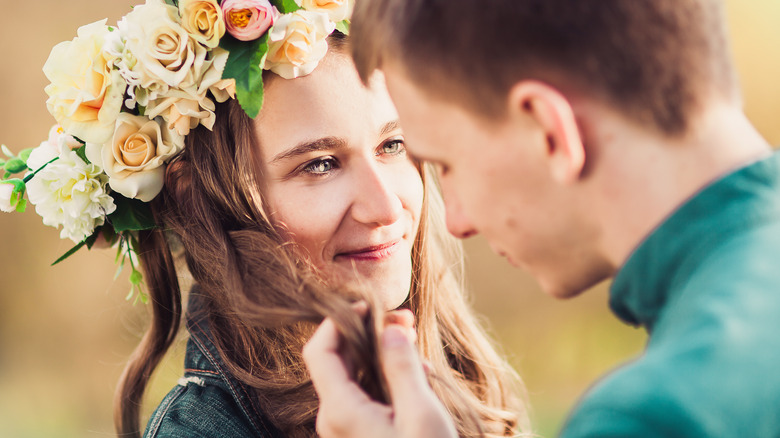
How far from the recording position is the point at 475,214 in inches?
57.1

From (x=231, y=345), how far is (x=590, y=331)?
17.8ft

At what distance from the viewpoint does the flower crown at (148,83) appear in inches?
89.7

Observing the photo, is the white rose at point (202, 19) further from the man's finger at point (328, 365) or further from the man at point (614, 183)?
the man's finger at point (328, 365)

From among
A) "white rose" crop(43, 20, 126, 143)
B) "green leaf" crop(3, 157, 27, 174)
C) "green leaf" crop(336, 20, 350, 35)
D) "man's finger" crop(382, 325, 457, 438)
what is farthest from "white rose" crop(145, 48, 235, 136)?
"man's finger" crop(382, 325, 457, 438)

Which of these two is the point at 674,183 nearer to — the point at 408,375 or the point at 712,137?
the point at 712,137

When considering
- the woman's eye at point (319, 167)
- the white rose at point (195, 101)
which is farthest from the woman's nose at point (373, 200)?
the white rose at point (195, 101)

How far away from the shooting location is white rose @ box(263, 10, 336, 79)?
2.27m

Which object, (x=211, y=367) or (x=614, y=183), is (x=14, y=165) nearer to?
(x=211, y=367)

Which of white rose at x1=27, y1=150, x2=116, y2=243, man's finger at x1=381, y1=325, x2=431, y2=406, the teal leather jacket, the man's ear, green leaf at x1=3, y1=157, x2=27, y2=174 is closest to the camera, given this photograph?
the teal leather jacket

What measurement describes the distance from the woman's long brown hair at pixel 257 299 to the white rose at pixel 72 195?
0.19 metres

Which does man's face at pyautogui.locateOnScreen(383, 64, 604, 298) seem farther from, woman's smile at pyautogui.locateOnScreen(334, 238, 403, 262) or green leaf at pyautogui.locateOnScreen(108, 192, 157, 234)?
green leaf at pyautogui.locateOnScreen(108, 192, 157, 234)

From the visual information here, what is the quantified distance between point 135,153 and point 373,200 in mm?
747

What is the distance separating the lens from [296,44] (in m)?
2.26

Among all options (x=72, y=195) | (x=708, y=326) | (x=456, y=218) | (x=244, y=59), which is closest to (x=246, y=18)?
(x=244, y=59)
